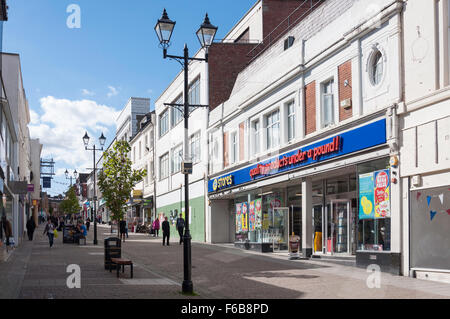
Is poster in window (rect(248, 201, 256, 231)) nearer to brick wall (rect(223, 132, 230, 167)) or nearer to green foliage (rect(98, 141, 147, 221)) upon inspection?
brick wall (rect(223, 132, 230, 167))

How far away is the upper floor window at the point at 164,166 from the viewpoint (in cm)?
4776

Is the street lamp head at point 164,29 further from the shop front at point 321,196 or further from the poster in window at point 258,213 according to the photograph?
the poster in window at point 258,213

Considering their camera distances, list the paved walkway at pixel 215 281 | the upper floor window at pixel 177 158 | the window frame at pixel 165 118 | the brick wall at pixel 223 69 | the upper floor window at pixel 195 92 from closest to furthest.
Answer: the paved walkway at pixel 215 281
the brick wall at pixel 223 69
the upper floor window at pixel 195 92
the upper floor window at pixel 177 158
the window frame at pixel 165 118

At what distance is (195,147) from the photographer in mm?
38594

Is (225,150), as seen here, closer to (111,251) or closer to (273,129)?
(273,129)

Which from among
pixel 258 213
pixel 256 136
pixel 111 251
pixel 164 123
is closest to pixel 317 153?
pixel 258 213

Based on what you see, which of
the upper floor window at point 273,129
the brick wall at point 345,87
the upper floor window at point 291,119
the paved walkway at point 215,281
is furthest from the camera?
the upper floor window at point 273,129

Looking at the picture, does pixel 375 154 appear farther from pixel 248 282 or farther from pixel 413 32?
pixel 248 282

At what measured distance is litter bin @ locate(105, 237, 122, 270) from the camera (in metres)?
17.8

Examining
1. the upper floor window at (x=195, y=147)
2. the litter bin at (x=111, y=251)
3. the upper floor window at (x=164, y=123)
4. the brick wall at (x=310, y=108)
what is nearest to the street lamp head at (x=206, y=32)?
the litter bin at (x=111, y=251)

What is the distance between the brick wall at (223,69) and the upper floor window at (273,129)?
902 centimetres

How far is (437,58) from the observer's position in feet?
49.3
